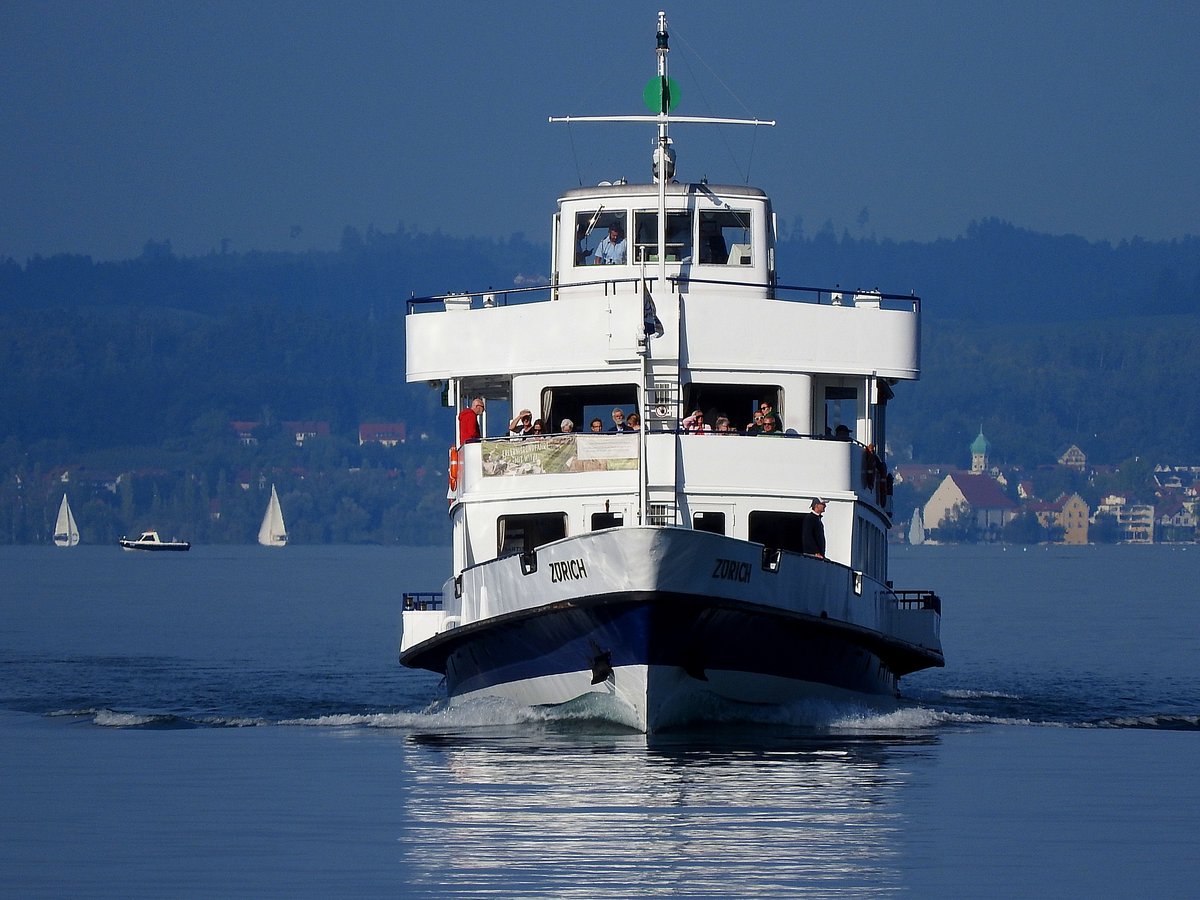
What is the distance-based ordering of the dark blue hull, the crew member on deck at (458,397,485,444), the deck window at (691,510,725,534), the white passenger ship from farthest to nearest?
the crew member on deck at (458,397,485,444)
the deck window at (691,510,725,534)
the white passenger ship
the dark blue hull

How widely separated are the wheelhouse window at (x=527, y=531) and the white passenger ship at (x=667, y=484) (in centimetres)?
3

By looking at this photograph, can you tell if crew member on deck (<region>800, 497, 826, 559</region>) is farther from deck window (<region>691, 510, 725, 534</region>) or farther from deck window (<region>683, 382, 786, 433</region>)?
deck window (<region>683, 382, 786, 433</region>)

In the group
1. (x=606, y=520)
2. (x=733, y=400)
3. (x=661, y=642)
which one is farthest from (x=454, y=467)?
(x=661, y=642)

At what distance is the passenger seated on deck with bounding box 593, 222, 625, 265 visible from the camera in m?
33.3

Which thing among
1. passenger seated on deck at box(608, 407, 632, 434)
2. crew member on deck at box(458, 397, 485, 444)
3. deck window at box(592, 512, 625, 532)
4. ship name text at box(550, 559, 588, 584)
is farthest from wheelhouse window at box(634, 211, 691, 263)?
ship name text at box(550, 559, 588, 584)

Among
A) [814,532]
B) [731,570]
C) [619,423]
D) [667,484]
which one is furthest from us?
[619,423]

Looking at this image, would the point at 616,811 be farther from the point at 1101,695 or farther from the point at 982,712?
the point at 1101,695

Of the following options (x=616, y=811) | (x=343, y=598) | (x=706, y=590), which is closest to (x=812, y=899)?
(x=616, y=811)

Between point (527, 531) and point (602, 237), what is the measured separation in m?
5.21

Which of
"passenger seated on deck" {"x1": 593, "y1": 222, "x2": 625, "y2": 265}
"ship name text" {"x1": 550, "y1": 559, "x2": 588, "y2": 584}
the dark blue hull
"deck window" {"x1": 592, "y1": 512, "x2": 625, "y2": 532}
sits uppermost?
"passenger seated on deck" {"x1": 593, "y1": 222, "x2": 625, "y2": 265}

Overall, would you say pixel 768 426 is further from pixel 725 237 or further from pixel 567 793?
pixel 567 793

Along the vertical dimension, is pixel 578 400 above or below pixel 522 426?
above

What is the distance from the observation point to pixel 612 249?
1312 inches

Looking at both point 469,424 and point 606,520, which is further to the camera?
point 469,424
